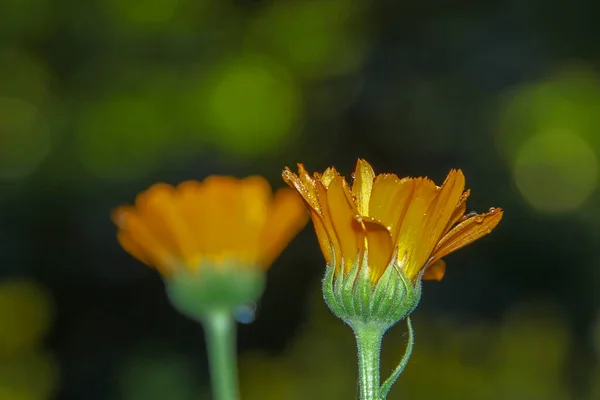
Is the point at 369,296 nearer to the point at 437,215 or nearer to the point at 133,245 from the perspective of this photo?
the point at 437,215

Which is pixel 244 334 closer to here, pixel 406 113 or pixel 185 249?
pixel 406 113

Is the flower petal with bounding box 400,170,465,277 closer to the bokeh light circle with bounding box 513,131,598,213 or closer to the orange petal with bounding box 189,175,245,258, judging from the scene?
the orange petal with bounding box 189,175,245,258

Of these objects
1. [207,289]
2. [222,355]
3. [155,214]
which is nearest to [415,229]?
[222,355]

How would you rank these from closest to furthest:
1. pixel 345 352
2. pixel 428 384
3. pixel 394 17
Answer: pixel 428 384
pixel 345 352
pixel 394 17

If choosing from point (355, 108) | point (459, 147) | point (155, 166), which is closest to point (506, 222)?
point (459, 147)

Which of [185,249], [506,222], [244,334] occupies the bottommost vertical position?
[185,249]
